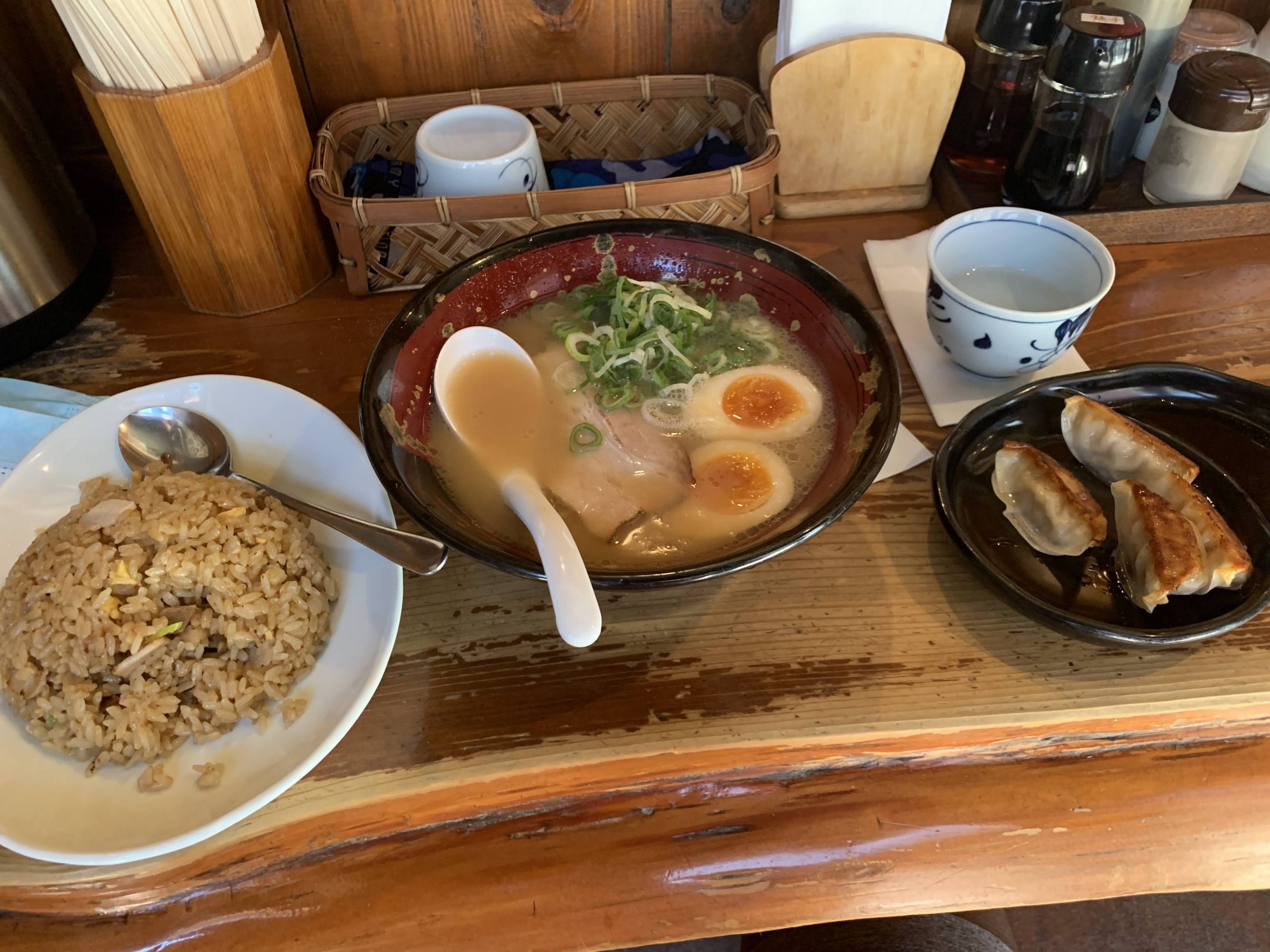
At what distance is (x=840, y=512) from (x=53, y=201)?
52.2 inches

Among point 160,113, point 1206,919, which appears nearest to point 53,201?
point 160,113

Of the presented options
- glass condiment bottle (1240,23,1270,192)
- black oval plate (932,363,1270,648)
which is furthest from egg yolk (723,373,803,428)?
glass condiment bottle (1240,23,1270,192)

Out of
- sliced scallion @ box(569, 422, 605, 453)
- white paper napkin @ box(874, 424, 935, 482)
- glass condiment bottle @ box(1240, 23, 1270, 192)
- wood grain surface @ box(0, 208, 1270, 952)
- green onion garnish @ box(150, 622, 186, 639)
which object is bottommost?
wood grain surface @ box(0, 208, 1270, 952)

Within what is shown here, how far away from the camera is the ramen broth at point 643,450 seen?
99cm

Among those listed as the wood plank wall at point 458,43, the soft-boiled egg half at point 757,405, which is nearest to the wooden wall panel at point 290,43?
the wood plank wall at point 458,43

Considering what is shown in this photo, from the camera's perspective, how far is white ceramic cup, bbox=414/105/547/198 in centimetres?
132

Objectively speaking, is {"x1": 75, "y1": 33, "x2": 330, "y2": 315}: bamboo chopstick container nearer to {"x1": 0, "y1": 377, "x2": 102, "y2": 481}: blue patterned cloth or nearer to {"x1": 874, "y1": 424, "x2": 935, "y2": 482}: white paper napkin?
{"x1": 0, "y1": 377, "x2": 102, "y2": 481}: blue patterned cloth

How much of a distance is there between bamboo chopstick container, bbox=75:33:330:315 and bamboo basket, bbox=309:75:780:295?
78mm

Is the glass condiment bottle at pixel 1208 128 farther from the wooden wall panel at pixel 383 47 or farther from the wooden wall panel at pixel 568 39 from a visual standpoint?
the wooden wall panel at pixel 383 47

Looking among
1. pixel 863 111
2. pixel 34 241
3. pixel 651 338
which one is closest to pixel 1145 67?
pixel 863 111

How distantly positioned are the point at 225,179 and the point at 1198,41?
165 cm

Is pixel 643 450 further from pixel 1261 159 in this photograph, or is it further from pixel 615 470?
pixel 1261 159

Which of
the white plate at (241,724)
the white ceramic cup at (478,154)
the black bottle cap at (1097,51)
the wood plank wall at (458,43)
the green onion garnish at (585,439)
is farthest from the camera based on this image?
the wood plank wall at (458,43)

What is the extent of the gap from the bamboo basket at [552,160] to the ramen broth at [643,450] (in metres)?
0.19
